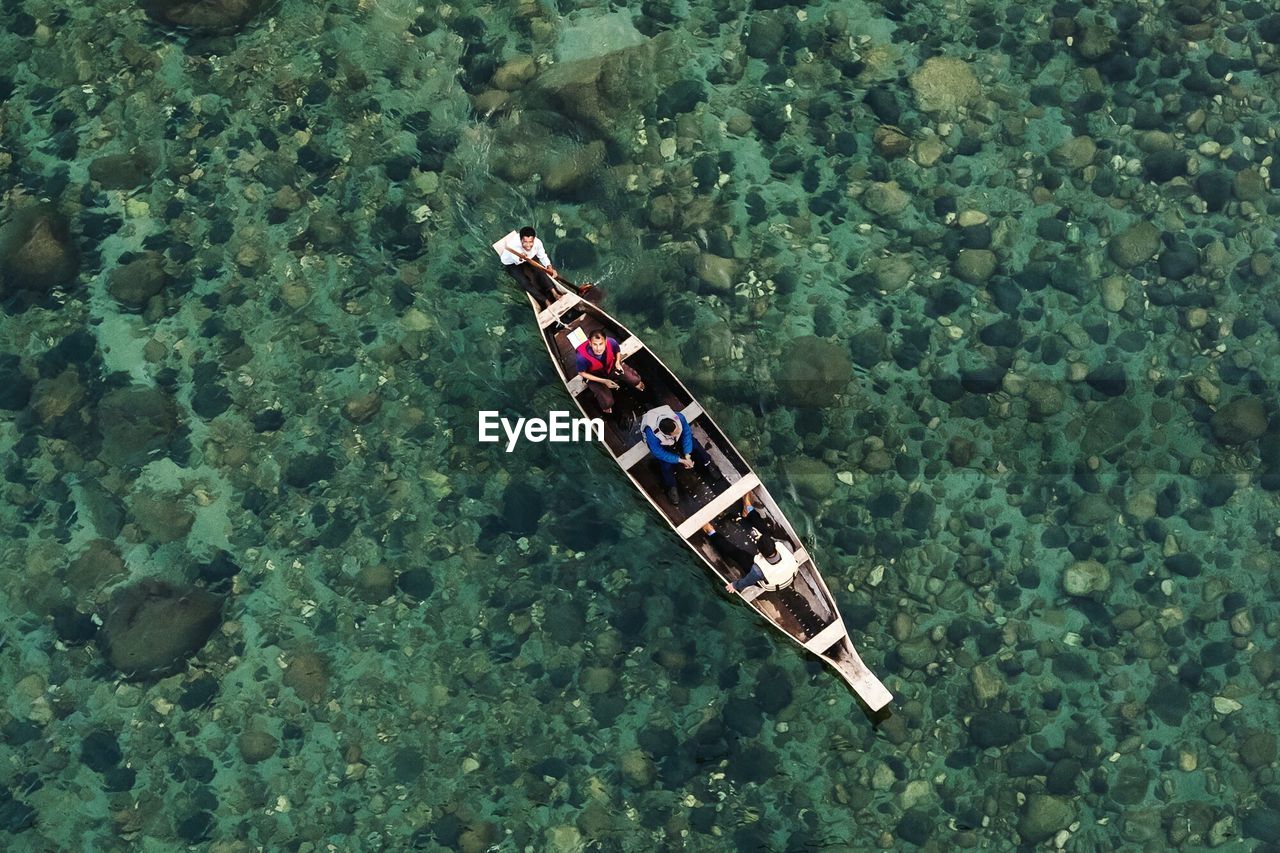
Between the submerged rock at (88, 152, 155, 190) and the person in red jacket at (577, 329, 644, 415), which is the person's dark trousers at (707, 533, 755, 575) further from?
the submerged rock at (88, 152, 155, 190)

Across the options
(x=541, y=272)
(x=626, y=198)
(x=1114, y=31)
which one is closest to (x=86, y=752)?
(x=541, y=272)

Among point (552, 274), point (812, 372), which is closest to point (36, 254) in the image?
point (552, 274)

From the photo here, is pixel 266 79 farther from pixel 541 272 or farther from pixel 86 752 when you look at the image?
pixel 86 752

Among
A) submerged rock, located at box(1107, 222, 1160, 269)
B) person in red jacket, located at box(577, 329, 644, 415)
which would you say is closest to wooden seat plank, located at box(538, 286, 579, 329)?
person in red jacket, located at box(577, 329, 644, 415)

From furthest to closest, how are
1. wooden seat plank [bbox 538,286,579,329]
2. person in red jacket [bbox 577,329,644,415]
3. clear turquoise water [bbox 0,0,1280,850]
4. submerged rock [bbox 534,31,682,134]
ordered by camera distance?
submerged rock [bbox 534,31,682,134], wooden seat plank [bbox 538,286,579,329], clear turquoise water [bbox 0,0,1280,850], person in red jacket [bbox 577,329,644,415]

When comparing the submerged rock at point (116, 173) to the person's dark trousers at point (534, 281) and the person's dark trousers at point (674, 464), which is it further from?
the person's dark trousers at point (674, 464)

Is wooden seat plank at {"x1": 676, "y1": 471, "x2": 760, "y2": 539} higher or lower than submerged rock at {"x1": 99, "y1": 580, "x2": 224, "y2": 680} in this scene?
higher
